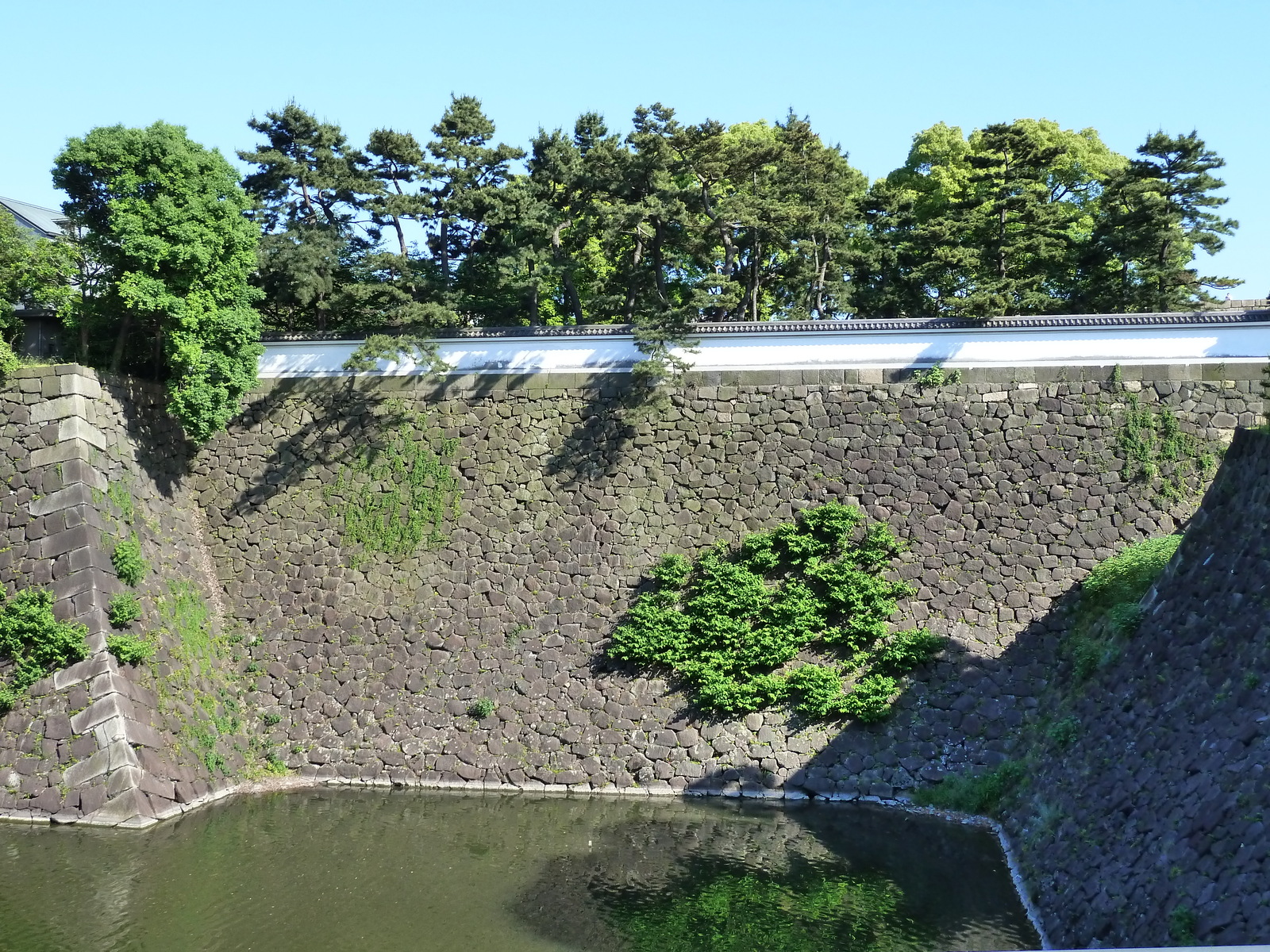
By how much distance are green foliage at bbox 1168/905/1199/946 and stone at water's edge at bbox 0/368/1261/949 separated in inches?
254

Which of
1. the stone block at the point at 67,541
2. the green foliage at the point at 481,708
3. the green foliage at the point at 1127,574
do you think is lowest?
the green foliage at the point at 481,708

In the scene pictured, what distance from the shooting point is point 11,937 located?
9.51 m

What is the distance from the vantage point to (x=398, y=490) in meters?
16.9

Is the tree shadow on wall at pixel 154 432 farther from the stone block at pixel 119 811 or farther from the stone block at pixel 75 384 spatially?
the stone block at pixel 119 811

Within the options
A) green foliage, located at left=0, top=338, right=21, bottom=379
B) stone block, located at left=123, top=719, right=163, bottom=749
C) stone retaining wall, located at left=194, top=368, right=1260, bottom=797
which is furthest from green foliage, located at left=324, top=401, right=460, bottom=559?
green foliage, located at left=0, top=338, right=21, bottom=379

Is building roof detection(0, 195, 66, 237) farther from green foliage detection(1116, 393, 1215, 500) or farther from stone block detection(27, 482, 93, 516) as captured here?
green foliage detection(1116, 393, 1215, 500)

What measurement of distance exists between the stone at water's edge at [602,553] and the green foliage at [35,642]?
47cm

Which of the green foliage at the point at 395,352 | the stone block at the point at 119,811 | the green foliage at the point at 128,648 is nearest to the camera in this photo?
the stone block at the point at 119,811

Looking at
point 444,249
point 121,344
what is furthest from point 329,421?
point 444,249

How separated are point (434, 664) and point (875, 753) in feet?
19.8

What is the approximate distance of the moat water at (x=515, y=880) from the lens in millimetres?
9617

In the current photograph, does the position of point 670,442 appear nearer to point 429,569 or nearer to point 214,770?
point 429,569

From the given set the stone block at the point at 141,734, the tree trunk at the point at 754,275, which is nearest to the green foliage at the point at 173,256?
the stone block at the point at 141,734

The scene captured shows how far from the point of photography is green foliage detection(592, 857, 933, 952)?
9539 mm
